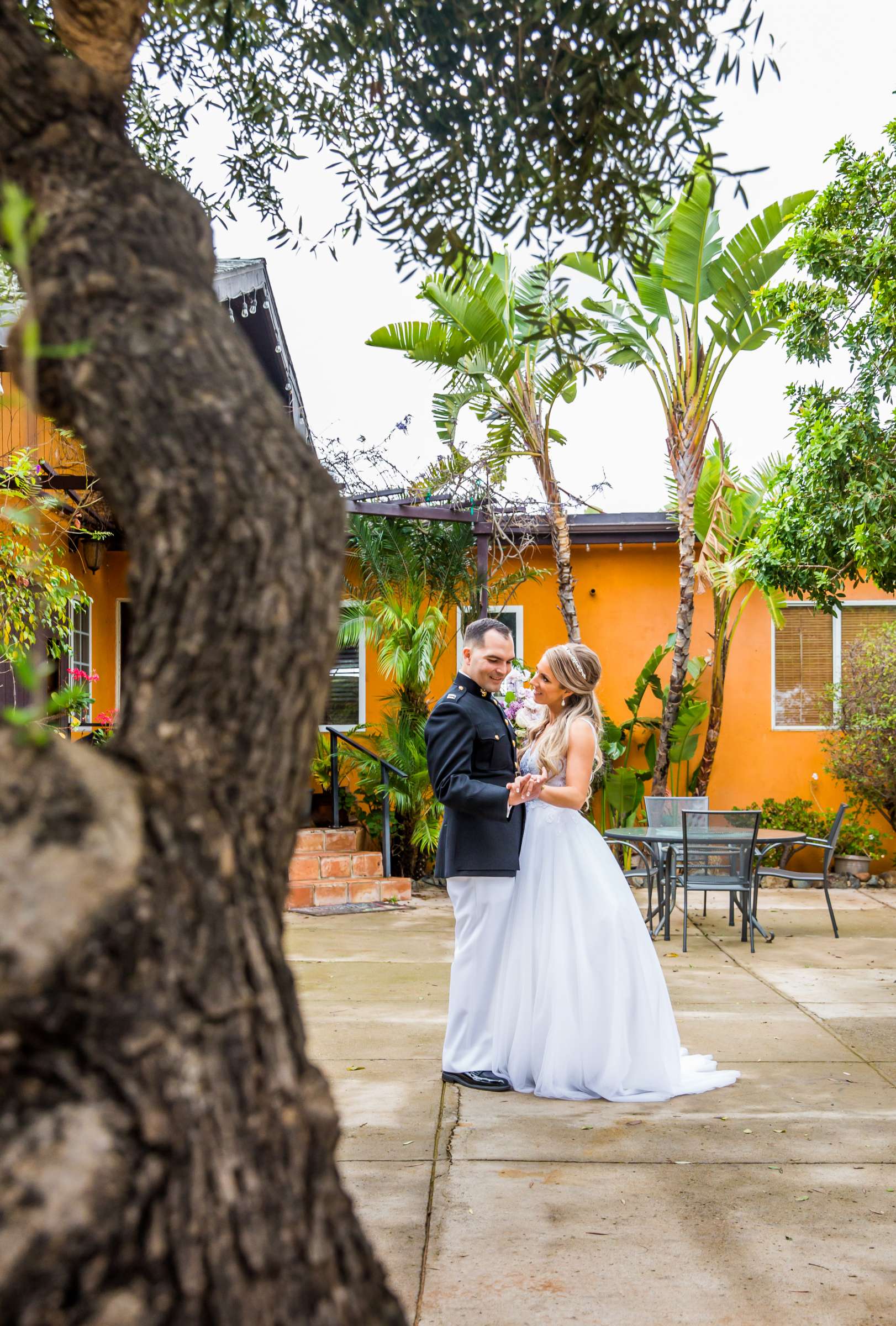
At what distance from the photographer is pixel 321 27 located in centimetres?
318

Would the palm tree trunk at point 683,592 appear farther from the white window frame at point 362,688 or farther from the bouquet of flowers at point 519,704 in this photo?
the white window frame at point 362,688

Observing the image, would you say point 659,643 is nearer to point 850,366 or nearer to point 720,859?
point 720,859

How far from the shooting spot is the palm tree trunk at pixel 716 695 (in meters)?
12.8

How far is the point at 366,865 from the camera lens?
11383mm

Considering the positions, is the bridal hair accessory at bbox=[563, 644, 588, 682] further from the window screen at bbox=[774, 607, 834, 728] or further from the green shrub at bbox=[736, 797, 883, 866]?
the window screen at bbox=[774, 607, 834, 728]

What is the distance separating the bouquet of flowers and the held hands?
4.61m

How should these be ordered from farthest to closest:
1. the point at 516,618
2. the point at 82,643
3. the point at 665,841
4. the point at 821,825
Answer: the point at 516,618 → the point at 821,825 → the point at 82,643 → the point at 665,841

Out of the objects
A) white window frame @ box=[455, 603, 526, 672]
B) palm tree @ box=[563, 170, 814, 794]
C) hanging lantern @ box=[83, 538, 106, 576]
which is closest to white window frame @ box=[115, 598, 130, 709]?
hanging lantern @ box=[83, 538, 106, 576]

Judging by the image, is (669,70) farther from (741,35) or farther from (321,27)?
(321,27)

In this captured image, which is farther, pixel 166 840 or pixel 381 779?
pixel 381 779

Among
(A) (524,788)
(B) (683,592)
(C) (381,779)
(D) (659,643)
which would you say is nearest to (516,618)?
(D) (659,643)

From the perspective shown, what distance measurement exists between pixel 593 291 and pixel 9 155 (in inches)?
469

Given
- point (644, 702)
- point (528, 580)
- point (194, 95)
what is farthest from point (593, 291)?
point (194, 95)

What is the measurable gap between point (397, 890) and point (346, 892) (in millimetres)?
567
